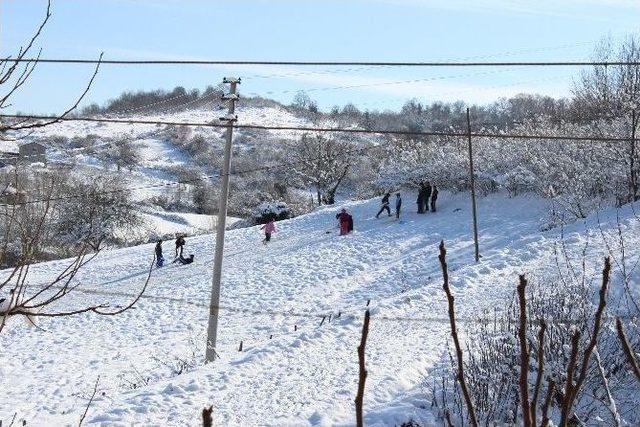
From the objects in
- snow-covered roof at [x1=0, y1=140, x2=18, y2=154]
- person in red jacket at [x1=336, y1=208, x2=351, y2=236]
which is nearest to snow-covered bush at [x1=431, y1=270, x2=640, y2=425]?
snow-covered roof at [x1=0, y1=140, x2=18, y2=154]

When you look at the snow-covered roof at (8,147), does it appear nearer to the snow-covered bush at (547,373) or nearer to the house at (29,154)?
the house at (29,154)

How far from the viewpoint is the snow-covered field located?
974 cm

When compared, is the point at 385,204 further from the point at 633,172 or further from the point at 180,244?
the point at 633,172

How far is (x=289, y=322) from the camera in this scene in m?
17.4

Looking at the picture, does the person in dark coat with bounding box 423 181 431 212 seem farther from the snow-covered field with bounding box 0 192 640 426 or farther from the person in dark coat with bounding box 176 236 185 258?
the person in dark coat with bounding box 176 236 185 258

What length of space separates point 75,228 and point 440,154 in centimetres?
2038

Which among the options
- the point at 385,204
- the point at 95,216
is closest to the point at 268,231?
the point at 385,204

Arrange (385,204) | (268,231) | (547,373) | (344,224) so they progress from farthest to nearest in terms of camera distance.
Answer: (385,204)
(268,231)
(344,224)
(547,373)

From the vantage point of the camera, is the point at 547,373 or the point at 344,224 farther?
the point at 344,224

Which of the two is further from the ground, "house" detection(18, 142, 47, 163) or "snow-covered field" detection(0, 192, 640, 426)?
"house" detection(18, 142, 47, 163)

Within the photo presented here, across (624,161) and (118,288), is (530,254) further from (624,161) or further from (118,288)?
(118,288)

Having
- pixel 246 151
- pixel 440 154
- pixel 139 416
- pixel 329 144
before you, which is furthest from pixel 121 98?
pixel 139 416

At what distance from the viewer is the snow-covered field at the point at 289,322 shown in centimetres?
974

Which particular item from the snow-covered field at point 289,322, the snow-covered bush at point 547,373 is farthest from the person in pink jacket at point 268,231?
the snow-covered bush at point 547,373
